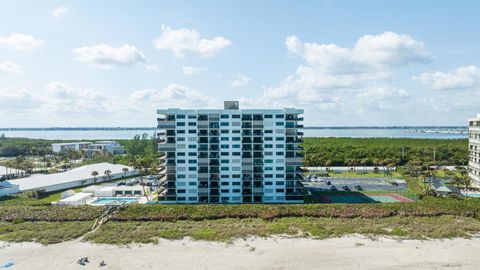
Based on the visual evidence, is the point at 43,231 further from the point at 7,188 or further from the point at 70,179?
the point at 70,179

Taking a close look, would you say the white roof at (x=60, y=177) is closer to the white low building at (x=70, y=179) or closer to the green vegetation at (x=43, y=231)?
the white low building at (x=70, y=179)

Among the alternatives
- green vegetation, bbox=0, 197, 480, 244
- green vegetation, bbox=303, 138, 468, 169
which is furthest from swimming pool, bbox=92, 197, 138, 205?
green vegetation, bbox=303, 138, 468, 169

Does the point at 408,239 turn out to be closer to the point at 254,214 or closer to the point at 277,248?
the point at 277,248

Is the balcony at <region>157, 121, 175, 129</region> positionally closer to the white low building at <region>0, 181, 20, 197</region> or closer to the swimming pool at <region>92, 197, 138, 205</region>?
the swimming pool at <region>92, 197, 138, 205</region>

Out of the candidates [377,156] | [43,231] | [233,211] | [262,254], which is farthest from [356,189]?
[43,231]

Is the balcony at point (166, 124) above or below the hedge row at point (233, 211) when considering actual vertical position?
above

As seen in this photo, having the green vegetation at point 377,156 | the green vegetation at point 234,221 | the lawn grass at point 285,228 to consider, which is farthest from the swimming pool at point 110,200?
the green vegetation at point 377,156

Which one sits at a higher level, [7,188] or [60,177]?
[60,177]
